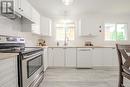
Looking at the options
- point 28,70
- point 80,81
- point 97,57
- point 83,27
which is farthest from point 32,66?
point 83,27

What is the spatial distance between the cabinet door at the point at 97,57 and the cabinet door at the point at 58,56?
123 centimetres

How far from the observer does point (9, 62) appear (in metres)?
1.52

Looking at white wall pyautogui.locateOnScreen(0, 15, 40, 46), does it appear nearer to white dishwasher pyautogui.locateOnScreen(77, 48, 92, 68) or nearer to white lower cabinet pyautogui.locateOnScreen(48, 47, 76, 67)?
white lower cabinet pyautogui.locateOnScreen(48, 47, 76, 67)

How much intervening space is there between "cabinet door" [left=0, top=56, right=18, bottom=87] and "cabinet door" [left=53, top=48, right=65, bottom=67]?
145 inches

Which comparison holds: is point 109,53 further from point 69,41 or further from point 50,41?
point 50,41

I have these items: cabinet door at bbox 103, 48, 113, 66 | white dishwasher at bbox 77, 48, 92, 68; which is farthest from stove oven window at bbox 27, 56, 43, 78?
cabinet door at bbox 103, 48, 113, 66

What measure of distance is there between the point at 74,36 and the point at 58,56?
51.6 inches

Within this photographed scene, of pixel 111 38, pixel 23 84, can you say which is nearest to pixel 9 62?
pixel 23 84

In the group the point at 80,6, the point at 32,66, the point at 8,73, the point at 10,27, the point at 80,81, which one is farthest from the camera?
the point at 80,6

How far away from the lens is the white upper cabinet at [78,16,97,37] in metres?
5.68

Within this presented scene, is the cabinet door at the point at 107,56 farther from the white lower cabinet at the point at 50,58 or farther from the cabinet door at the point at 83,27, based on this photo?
the white lower cabinet at the point at 50,58

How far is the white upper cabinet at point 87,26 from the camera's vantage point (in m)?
5.68

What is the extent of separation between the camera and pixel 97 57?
5.41 m

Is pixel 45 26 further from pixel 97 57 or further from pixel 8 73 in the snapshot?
pixel 8 73
